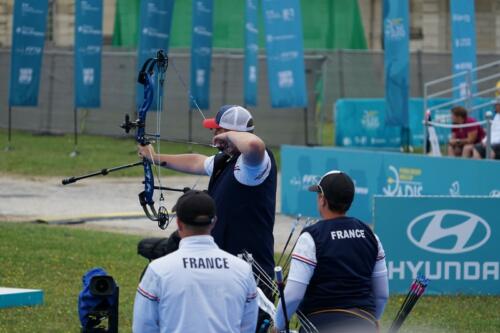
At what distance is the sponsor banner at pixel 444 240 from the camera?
13164 millimetres

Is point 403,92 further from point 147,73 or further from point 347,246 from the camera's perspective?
point 347,246

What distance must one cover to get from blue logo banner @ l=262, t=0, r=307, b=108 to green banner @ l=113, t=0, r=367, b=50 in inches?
518

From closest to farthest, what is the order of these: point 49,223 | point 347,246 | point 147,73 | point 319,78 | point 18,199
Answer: point 347,246 → point 147,73 → point 49,223 → point 18,199 → point 319,78

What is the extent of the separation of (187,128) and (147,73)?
87.4 feet

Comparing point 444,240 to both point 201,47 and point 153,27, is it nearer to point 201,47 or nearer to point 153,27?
point 153,27

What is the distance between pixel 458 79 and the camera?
2989 cm

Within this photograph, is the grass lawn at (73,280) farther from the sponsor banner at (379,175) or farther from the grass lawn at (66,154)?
the grass lawn at (66,154)

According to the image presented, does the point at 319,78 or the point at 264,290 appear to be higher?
the point at 319,78

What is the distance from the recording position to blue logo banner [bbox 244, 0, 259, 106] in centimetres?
3058

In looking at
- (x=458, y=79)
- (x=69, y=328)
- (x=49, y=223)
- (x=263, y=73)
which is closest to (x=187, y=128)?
(x=263, y=73)

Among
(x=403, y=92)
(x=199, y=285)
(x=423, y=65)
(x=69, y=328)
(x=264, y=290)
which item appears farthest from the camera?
(x=423, y=65)

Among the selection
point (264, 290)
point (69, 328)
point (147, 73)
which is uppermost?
point (147, 73)

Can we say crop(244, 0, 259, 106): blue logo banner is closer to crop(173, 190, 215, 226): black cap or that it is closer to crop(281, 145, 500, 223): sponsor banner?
crop(281, 145, 500, 223): sponsor banner

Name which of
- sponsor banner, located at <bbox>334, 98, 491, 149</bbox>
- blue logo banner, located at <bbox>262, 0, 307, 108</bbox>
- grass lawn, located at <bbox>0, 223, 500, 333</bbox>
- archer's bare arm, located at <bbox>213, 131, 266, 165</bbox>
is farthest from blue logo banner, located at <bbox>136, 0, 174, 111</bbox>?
archer's bare arm, located at <bbox>213, 131, 266, 165</bbox>
